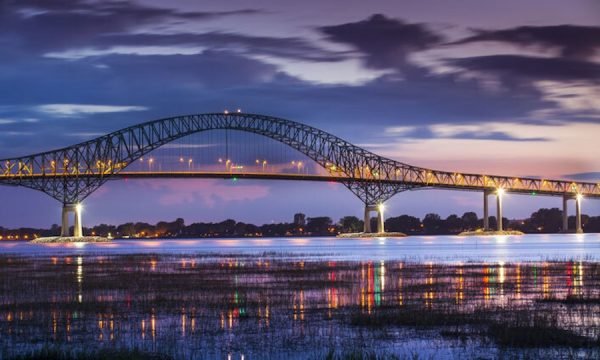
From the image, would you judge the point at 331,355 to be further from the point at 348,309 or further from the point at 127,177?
the point at 127,177

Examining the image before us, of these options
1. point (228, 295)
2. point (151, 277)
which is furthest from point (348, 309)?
point (151, 277)

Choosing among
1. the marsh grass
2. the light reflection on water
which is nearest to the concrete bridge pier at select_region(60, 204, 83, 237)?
the light reflection on water

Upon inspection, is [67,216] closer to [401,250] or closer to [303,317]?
[401,250]

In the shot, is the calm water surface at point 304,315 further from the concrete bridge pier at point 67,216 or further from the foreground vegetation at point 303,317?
the concrete bridge pier at point 67,216

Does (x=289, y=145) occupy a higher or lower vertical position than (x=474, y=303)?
higher

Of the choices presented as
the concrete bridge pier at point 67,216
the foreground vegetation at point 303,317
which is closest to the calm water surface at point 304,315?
the foreground vegetation at point 303,317

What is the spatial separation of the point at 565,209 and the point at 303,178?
8287 cm

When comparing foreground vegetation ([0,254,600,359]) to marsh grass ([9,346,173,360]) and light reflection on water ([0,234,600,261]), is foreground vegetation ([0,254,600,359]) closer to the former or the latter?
marsh grass ([9,346,173,360])

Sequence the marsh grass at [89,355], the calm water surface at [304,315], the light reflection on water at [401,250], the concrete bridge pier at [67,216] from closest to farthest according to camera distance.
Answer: the marsh grass at [89,355]
the calm water surface at [304,315]
the light reflection on water at [401,250]
the concrete bridge pier at [67,216]

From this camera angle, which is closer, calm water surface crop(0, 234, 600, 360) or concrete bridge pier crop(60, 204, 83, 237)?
calm water surface crop(0, 234, 600, 360)

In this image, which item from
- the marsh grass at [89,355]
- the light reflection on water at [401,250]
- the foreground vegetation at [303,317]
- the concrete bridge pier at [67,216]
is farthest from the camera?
the concrete bridge pier at [67,216]

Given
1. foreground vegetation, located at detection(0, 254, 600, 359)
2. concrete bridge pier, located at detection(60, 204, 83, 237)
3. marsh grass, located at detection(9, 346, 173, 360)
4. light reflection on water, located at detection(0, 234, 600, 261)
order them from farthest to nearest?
concrete bridge pier, located at detection(60, 204, 83, 237) → light reflection on water, located at detection(0, 234, 600, 261) → foreground vegetation, located at detection(0, 254, 600, 359) → marsh grass, located at detection(9, 346, 173, 360)

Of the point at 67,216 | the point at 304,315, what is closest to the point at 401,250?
the point at 304,315

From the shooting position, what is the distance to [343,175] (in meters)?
158
